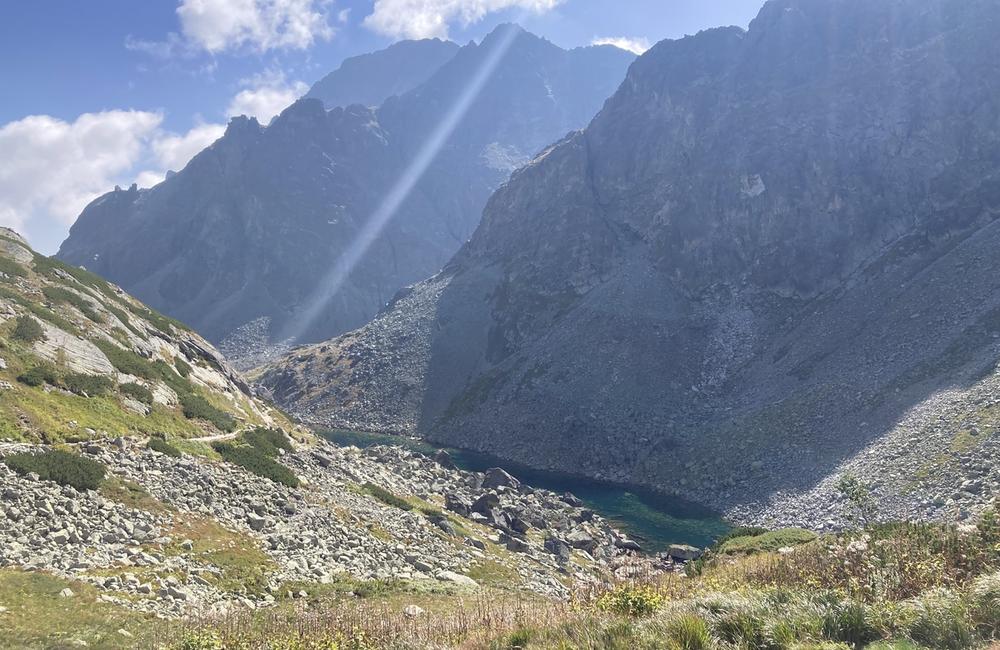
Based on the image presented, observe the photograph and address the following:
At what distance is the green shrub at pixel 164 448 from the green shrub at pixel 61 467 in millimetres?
6380

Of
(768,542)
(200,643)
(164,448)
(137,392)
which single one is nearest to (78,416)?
(164,448)

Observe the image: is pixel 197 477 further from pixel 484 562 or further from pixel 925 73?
pixel 925 73

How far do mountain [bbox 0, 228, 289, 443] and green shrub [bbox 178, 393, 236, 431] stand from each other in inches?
3.0

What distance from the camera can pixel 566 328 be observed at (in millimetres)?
126750

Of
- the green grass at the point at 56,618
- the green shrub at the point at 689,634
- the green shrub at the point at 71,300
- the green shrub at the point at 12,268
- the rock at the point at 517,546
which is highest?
the green shrub at the point at 12,268

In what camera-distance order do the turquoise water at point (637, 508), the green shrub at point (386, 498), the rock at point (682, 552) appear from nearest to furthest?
the green shrub at point (386, 498) < the rock at point (682, 552) < the turquoise water at point (637, 508)

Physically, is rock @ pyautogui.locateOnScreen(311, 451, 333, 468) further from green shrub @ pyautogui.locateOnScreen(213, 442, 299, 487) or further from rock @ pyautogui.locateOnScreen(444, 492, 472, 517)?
rock @ pyautogui.locateOnScreen(444, 492, 472, 517)

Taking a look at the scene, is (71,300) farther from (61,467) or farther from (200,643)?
(200,643)

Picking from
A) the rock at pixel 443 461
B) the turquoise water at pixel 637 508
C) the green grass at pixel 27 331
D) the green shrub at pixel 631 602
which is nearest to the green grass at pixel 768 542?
the green shrub at pixel 631 602

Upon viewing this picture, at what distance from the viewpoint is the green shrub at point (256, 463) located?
35.0 metres

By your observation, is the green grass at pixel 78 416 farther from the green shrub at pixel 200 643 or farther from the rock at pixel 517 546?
the rock at pixel 517 546

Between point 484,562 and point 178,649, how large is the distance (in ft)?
81.5

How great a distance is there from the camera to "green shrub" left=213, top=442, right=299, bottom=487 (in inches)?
1379

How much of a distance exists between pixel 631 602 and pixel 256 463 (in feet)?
96.8
